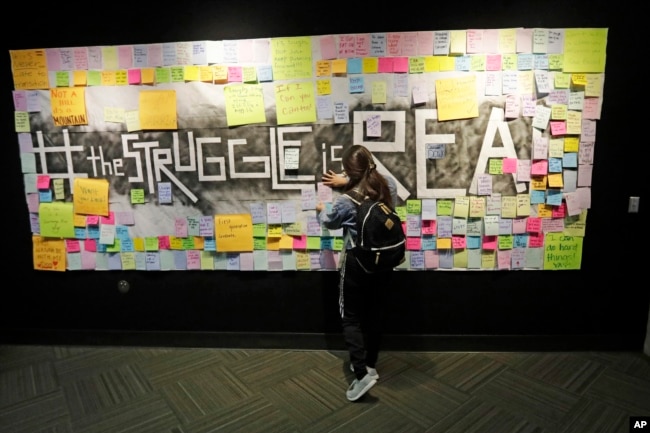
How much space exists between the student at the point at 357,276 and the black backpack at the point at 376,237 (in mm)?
50

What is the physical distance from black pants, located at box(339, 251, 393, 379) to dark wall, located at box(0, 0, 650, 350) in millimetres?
432

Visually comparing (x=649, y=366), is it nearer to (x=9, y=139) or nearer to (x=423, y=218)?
(x=423, y=218)

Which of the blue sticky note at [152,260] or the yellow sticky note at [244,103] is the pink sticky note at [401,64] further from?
the blue sticky note at [152,260]

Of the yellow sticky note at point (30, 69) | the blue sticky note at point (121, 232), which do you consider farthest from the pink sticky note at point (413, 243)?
the yellow sticky note at point (30, 69)

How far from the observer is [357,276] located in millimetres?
2004

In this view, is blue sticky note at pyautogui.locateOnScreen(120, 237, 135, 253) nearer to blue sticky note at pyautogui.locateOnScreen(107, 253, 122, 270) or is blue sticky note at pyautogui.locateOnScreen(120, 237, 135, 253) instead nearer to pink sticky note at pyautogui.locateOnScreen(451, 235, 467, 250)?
blue sticky note at pyautogui.locateOnScreen(107, 253, 122, 270)

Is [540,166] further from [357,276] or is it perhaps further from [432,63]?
[357,276]

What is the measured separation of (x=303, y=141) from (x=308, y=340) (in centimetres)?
127

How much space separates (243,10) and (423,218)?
159 cm

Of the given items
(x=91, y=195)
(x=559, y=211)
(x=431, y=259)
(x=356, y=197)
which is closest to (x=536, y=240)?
(x=559, y=211)

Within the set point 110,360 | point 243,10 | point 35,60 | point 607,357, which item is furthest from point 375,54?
point 110,360

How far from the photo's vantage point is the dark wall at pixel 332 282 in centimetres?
223

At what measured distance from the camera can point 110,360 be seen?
2.51 m

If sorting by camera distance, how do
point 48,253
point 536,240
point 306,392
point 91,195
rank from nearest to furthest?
point 306,392
point 536,240
point 91,195
point 48,253
